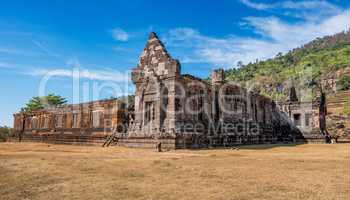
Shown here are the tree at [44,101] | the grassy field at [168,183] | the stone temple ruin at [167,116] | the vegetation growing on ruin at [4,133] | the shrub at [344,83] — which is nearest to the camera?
the grassy field at [168,183]

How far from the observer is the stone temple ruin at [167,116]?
1766 centimetres

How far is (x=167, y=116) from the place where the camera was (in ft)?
58.0

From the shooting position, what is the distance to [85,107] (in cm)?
2570

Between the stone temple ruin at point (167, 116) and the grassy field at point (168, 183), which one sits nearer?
the grassy field at point (168, 183)

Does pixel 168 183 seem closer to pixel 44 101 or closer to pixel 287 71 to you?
pixel 44 101

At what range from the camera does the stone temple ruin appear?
17.7 meters

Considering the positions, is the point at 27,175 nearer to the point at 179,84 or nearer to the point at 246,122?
the point at 179,84

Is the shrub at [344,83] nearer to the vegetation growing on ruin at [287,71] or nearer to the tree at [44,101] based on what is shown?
the vegetation growing on ruin at [287,71]

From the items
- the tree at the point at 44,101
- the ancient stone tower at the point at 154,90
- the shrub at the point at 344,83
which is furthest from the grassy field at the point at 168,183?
the shrub at the point at 344,83

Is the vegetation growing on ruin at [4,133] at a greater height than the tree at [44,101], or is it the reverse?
the tree at [44,101]

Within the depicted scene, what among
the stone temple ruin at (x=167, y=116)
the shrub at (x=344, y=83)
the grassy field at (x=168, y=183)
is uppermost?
the shrub at (x=344, y=83)

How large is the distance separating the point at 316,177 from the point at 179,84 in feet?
40.4

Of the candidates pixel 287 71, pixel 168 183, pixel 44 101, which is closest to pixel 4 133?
pixel 44 101

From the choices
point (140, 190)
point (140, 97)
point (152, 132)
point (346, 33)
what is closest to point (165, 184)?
point (140, 190)
